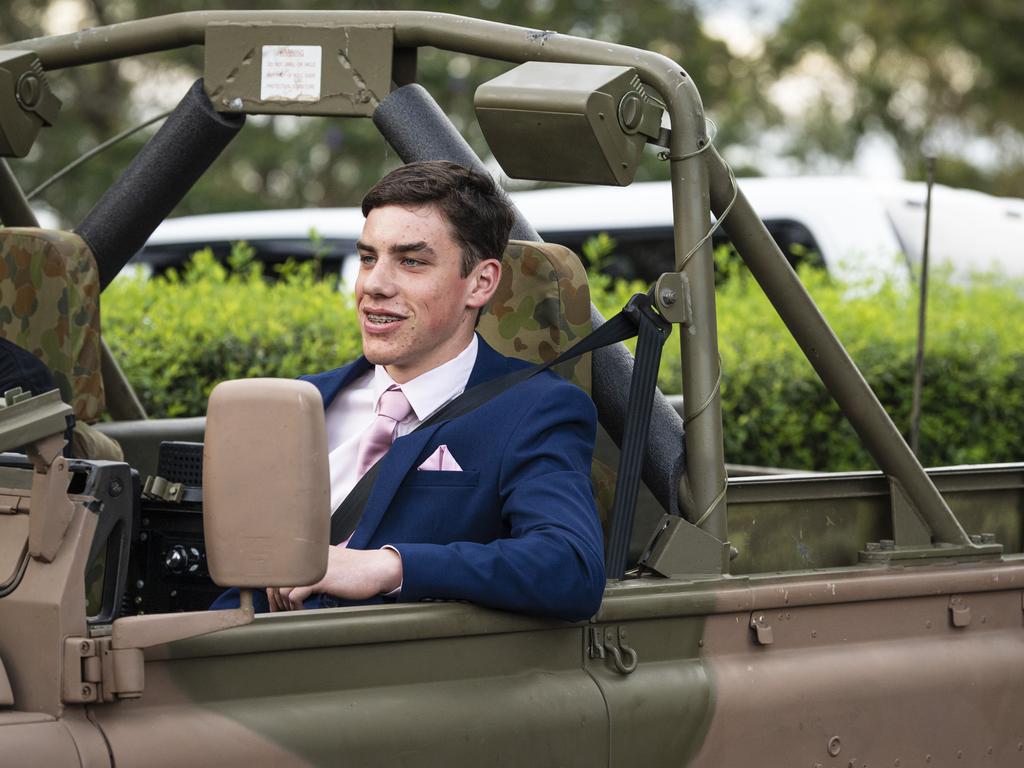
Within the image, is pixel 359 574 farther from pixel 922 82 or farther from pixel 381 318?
pixel 922 82

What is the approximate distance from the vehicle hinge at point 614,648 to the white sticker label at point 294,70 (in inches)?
52.8

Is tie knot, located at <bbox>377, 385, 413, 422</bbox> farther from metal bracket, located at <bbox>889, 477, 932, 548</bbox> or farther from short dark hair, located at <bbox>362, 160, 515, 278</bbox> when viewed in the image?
metal bracket, located at <bbox>889, 477, 932, 548</bbox>

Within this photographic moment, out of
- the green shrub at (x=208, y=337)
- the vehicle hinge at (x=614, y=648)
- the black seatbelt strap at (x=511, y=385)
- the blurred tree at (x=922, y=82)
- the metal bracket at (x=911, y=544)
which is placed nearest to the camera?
the vehicle hinge at (x=614, y=648)

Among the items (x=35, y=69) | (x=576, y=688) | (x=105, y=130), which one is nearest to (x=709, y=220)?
(x=576, y=688)

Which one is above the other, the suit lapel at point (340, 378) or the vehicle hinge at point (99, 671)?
the suit lapel at point (340, 378)

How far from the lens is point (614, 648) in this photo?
283 centimetres

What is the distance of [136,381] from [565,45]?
2933 mm

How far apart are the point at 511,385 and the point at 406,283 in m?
0.26

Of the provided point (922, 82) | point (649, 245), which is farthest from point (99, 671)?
point (922, 82)

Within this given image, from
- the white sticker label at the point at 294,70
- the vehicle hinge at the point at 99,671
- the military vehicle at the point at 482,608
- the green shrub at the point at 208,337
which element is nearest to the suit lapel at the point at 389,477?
the military vehicle at the point at 482,608

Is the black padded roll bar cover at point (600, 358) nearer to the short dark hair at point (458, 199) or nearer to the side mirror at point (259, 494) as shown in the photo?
the short dark hair at point (458, 199)

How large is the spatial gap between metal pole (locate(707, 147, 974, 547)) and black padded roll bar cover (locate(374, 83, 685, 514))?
12.1 inches

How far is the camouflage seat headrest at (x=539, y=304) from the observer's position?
3404 millimetres

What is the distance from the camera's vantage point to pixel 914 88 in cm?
2456
